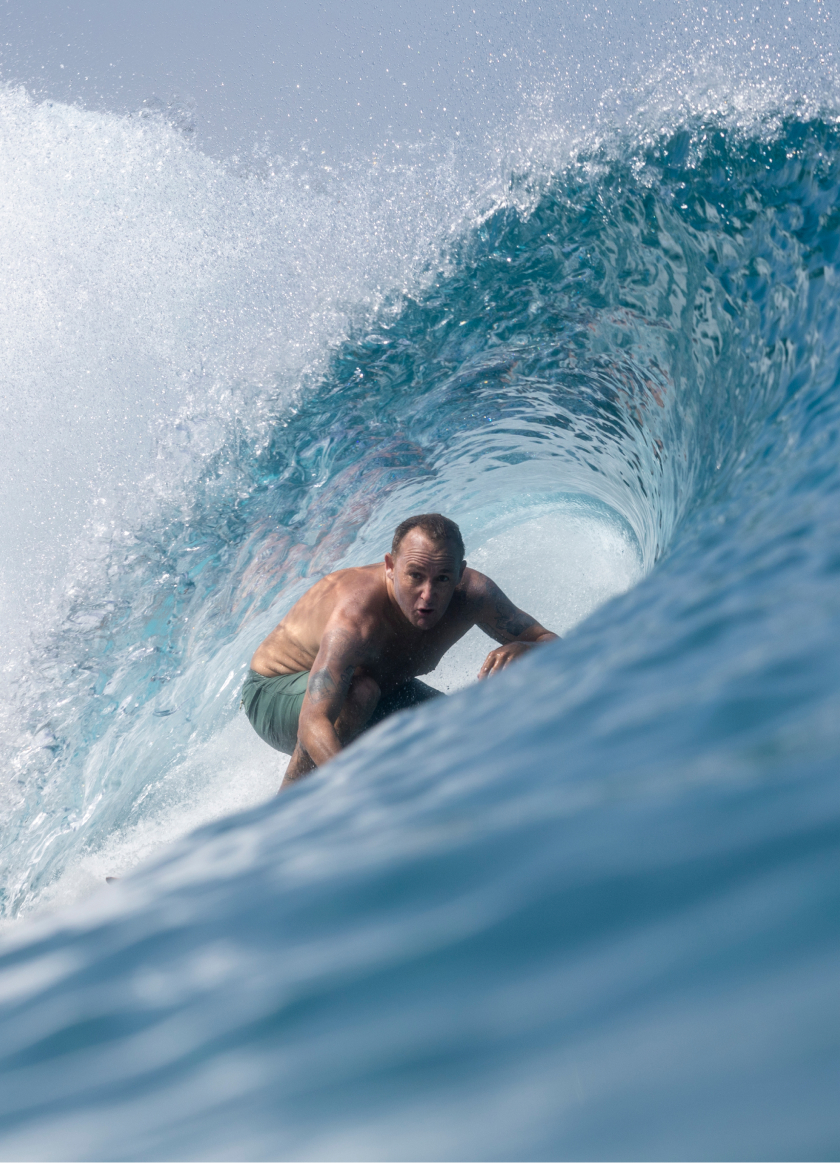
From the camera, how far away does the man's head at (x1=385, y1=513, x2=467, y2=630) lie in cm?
285

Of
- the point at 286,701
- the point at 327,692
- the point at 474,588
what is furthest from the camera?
the point at 286,701

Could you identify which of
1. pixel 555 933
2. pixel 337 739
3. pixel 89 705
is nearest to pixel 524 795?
pixel 555 933

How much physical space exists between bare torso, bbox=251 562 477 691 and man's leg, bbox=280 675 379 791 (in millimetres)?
53

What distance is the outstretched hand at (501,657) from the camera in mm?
2576

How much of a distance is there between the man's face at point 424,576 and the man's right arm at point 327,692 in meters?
0.22

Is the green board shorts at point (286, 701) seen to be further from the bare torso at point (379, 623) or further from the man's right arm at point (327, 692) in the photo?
the man's right arm at point (327, 692)

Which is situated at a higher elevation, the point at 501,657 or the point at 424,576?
the point at 424,576

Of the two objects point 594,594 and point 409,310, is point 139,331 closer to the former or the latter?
point 409,310

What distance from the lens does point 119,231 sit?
17.0 ft

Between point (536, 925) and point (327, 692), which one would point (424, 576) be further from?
point (536, 925)

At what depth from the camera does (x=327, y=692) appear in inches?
111

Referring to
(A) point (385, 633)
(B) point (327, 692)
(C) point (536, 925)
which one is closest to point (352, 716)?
(B) point (327, 692)

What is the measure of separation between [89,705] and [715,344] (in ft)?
10.7

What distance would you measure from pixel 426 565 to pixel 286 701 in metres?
0.88
